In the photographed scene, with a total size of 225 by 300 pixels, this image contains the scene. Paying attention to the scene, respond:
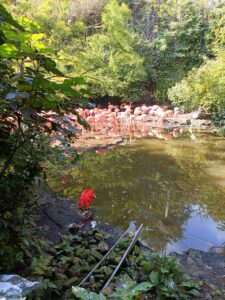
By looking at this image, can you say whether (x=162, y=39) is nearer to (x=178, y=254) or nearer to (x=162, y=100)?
(x=162, y=100)

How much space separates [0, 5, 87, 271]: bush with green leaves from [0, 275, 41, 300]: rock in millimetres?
377

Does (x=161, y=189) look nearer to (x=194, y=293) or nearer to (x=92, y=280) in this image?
(x=194, y=293)

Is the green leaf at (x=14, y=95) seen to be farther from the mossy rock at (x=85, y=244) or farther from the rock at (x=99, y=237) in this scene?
the rock at (x=99, y=237)

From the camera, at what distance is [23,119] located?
1.25 metres

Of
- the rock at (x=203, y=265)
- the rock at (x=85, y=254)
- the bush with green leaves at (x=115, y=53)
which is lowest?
the rock at (x=203, y=265)

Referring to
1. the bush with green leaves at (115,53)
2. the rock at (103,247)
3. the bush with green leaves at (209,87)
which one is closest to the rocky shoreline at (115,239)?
the rock at (103,247)

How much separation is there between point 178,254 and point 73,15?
1356 cm

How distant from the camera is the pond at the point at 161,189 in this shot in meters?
3.22

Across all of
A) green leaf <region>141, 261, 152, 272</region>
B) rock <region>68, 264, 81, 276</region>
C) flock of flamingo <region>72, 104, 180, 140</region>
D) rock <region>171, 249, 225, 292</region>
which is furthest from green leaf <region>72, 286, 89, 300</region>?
flock of flamingo <region>72, 104, 180, 140</region>

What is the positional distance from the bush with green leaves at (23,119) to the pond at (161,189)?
1.72 metres

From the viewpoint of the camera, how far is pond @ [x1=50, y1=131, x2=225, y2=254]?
3223mm

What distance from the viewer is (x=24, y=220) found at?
60.7 inches

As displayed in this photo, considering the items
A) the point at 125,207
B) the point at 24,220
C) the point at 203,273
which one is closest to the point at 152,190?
the point at 125,207

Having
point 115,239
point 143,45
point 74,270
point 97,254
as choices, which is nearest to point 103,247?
point 97,254
